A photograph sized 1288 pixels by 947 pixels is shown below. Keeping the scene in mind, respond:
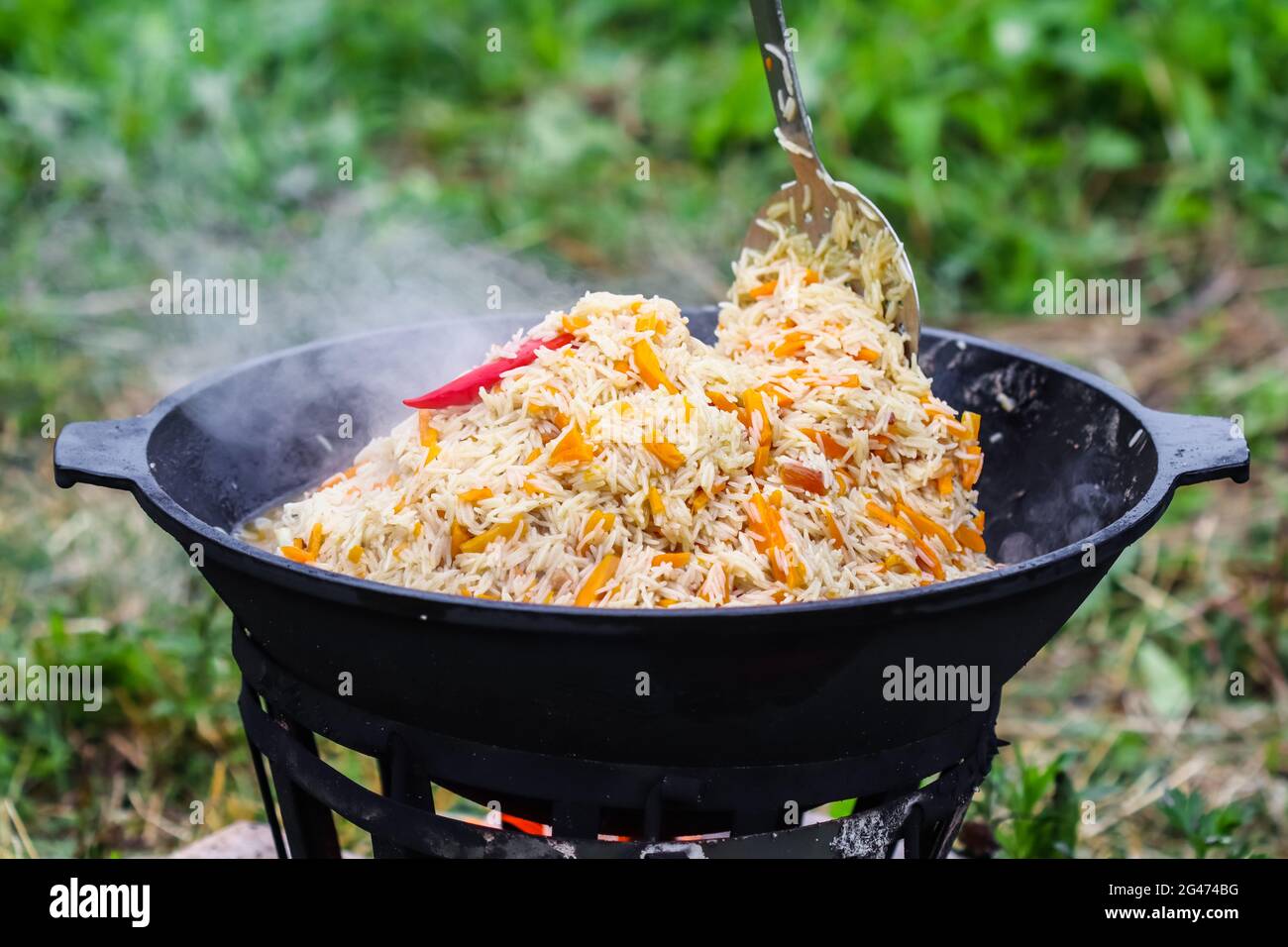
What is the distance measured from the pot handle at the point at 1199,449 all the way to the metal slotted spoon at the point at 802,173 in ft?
1.84

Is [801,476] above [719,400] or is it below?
below

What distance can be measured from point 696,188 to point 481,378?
5.03 meters

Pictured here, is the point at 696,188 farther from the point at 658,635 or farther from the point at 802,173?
the point at 658,635

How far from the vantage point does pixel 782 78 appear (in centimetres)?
274

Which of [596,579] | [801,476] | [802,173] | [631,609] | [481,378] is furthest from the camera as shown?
[802,173]

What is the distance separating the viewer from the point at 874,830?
2.18 meters

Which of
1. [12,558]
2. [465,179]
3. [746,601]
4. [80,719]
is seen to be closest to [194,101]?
[465,179]

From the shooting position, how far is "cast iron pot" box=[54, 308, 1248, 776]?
6.10 feet

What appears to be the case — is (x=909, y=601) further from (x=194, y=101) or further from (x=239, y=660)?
(x=194, y=101)

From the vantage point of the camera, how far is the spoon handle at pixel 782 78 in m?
2.71

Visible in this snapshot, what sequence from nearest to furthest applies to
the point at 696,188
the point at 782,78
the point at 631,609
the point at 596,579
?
the point at 631,609
the point at 596,579
the point at 782,78
the point at 696,188

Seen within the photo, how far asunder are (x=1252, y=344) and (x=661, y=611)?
207 inches

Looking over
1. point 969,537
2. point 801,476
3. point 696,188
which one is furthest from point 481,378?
point 696,188

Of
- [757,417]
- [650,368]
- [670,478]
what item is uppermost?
[650,368]
